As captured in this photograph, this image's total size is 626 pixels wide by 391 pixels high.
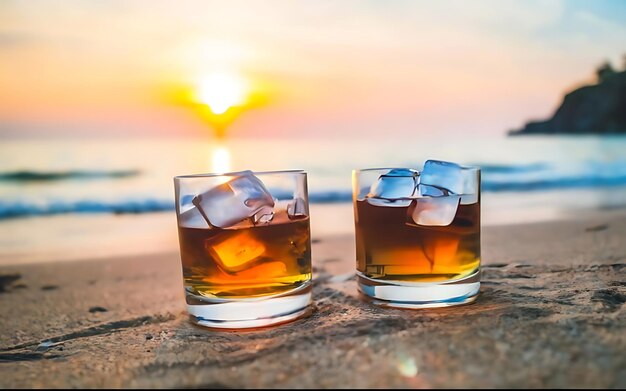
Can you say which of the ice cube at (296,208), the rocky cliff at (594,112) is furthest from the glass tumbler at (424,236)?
the rocky cliff at (594,112)

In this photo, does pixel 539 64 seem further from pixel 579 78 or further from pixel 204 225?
pixel 204 225

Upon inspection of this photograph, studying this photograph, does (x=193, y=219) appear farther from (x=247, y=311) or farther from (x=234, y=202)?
(x=247, y=311)

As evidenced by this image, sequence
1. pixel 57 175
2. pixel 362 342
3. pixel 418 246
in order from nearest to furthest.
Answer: pixel 362 342, pixel 418 246, pixel 57 175

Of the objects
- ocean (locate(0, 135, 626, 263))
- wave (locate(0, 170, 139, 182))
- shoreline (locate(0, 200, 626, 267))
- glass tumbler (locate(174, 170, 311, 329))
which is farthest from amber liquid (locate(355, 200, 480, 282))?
wave (locate(0, 170, 139, 182))

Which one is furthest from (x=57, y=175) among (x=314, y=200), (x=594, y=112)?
(x=594, y=112)

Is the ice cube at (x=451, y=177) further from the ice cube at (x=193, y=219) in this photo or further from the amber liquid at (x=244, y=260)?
the ice cube at (x=193, y=219)

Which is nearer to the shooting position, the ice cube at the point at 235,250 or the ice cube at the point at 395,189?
the ice cube at the point at 235,250
